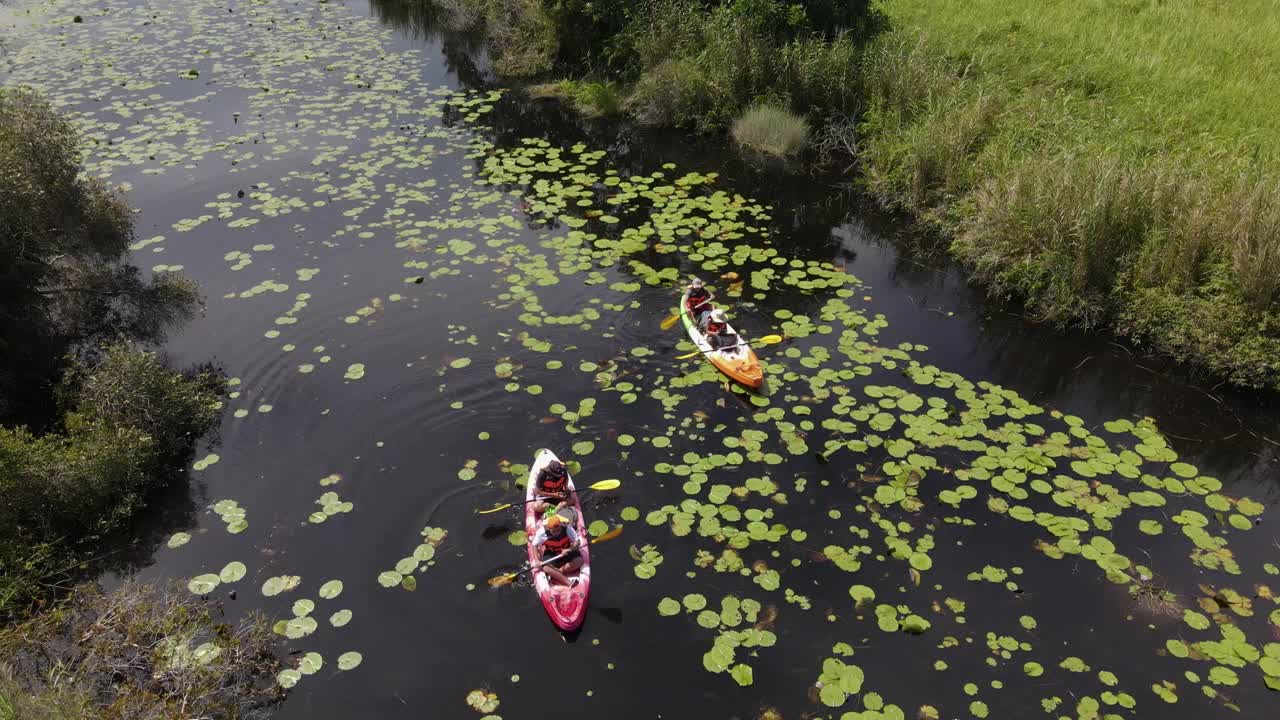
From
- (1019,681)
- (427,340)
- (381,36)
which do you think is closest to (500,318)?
(427,340)

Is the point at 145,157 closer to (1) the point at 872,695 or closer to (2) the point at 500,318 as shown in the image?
(2) the point at 500,318

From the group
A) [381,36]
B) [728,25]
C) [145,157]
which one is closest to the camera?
[145,157]

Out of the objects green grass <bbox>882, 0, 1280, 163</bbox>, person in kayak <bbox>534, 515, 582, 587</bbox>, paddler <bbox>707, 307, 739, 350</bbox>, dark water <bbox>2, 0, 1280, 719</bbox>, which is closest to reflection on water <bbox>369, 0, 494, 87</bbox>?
dark water <bbox>2, 0, 1280, 719</bbox>

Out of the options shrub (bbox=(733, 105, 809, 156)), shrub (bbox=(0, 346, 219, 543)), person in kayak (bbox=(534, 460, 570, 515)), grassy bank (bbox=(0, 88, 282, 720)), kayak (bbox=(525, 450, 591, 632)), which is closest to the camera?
grassy bank (bbox=(0, 88, 282, 720))

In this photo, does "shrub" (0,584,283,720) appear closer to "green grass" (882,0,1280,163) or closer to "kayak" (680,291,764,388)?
"kayak" (680,291,764,388)

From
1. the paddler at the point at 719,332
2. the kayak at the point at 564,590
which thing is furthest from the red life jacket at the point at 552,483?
the paddler at the point at 719,332

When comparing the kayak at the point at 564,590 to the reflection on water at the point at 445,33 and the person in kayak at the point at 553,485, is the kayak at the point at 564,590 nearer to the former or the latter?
the person in kayak at the point at 553,485

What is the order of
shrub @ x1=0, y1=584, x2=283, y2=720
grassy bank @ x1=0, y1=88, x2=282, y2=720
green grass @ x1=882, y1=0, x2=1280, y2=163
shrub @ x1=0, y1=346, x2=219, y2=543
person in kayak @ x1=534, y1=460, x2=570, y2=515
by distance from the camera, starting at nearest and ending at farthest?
shrub @ x1=0, y1=584, x2=283, y2=720 < grassy bank @ x1=0, y1=88, x2=282, y2=720 < shrub @ x1=0, y1=346, x2=219, y2=543 < person in kayak @ x1=534, y1=460, x2=570, y2=515 < green grass @ x1=882, y1=0, x2=1280, y2=163
